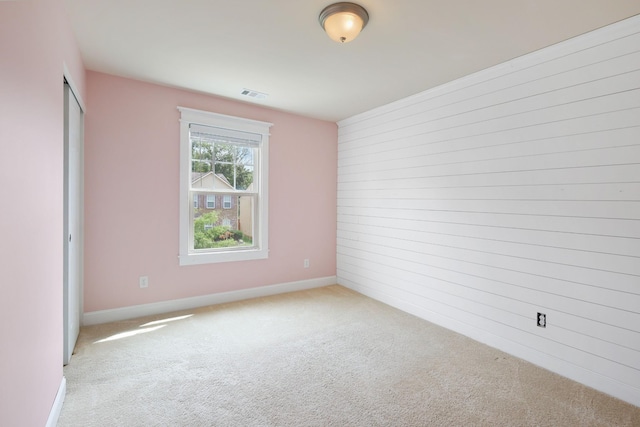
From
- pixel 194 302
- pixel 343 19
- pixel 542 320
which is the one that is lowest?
pixel 194 302

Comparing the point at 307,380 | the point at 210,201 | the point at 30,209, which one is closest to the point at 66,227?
the point at 30,209

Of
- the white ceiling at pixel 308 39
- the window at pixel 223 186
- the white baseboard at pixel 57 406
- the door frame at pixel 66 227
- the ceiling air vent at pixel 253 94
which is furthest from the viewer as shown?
the window at pixel 223 186

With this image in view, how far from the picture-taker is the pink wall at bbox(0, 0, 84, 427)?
1.23m

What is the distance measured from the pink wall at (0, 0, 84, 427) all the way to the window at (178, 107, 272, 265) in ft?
5.45

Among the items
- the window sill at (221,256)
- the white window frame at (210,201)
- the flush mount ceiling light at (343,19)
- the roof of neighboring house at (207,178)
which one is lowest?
the window sill at (221,256)

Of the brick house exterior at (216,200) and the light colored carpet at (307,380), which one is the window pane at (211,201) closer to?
the brick house exterior at (216,200)

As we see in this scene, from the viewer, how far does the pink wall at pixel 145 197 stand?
3199mm

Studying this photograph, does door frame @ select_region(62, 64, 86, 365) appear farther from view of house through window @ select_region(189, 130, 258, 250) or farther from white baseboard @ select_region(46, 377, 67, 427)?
view of house through window @ select_region(189, 130, 258, 250)

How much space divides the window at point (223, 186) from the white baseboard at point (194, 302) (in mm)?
458

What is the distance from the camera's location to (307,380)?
7.58 feet

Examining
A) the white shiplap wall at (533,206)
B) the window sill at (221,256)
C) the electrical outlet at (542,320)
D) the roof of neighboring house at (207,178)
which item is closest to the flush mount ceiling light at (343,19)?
the white shiplap wall at (533,206)

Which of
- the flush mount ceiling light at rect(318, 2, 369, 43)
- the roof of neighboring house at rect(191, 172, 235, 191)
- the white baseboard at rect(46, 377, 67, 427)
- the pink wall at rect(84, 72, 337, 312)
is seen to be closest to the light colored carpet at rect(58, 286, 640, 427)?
the white baseboard at rect(46, 377, 67, 427)

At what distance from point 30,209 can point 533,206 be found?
338 cm

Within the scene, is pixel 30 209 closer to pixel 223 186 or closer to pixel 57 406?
pixel 57 406
